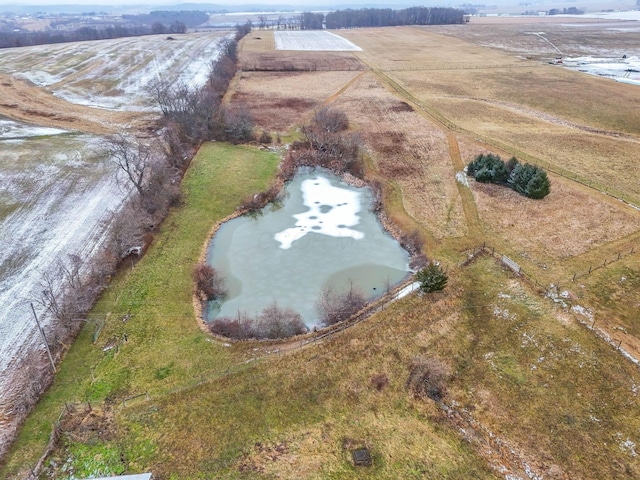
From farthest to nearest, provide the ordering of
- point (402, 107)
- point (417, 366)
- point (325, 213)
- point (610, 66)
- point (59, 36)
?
point (59, 36), point (610, 66), point (402, 107), point (325, 213), point (417, 366)

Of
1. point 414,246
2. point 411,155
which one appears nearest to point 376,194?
point 414,246

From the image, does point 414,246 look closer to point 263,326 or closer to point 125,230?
point 263,326

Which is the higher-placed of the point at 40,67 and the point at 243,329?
the point at 40,67

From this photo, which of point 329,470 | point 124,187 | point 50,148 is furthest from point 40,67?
point 329,470

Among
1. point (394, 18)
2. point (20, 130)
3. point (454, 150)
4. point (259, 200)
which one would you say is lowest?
point (259, 200)

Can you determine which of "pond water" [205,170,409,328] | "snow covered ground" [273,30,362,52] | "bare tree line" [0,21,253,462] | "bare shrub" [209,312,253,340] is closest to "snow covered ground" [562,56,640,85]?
"snow covered ground" [273,30,362,52]

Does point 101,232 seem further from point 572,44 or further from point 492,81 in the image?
point 572,44
